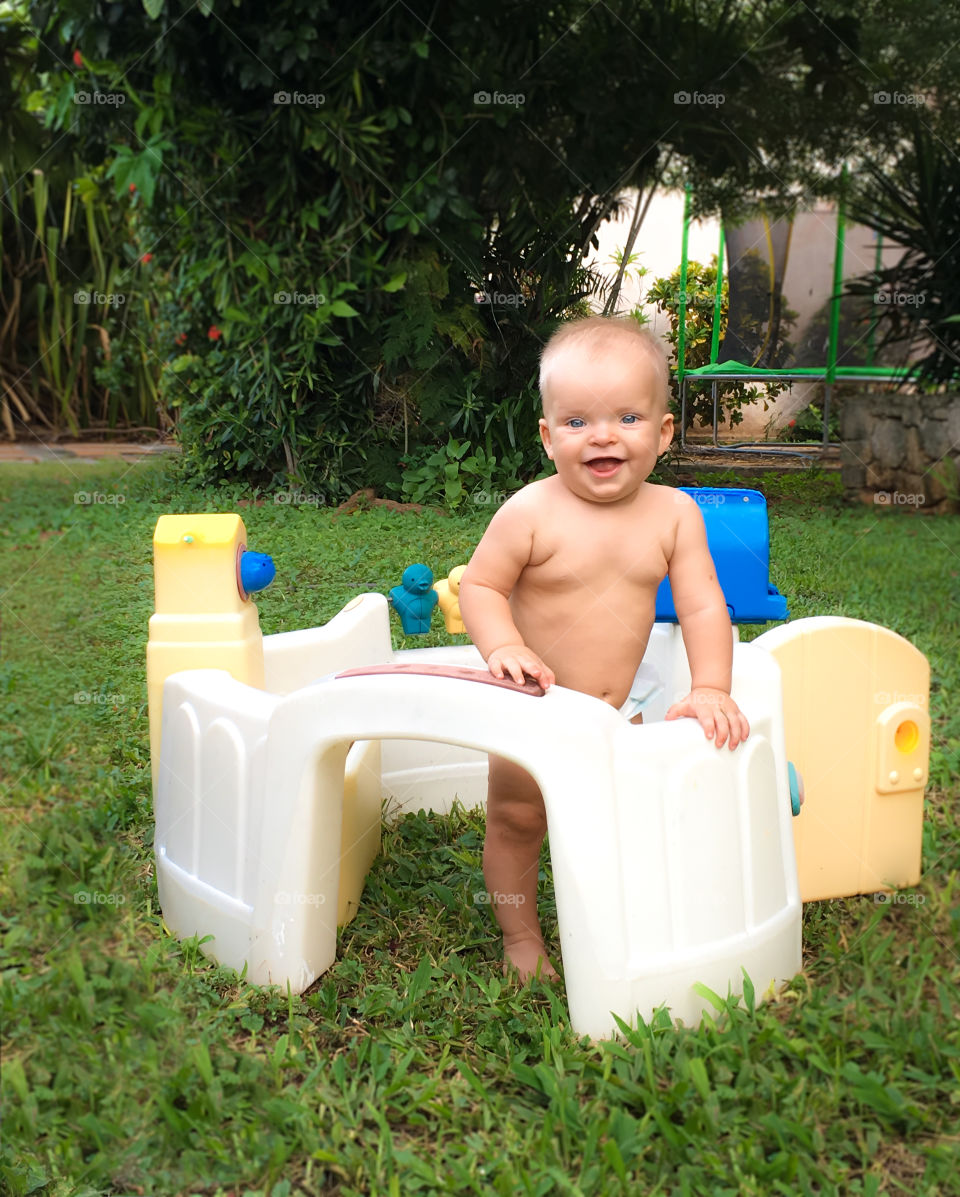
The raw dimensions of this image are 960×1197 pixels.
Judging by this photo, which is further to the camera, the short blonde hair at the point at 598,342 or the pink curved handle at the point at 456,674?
the short blonde hair at the point at 598,342

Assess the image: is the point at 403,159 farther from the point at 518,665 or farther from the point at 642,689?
the point at 518,665

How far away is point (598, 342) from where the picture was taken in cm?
140

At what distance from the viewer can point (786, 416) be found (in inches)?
175

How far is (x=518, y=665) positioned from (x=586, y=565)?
0.73 feet

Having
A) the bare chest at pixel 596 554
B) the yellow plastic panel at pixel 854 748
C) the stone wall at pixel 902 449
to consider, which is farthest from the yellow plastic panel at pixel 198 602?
the stone wall at pixel 902 449

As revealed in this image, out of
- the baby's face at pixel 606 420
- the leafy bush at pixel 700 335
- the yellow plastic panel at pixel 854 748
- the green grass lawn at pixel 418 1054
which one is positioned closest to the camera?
the green grass lawn at pixel 418 1054

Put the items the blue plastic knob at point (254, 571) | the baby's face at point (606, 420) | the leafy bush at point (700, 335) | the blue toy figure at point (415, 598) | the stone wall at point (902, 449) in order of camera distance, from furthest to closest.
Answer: the stone wall at point (902, 449) < the leafy bush at point (700, 335) < the blue toy figure at point (415, 598) < the blue plastic knob at point (254, 571) < the baby's face at point (606, 420)

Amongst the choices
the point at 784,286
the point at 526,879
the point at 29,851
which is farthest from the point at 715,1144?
the point at 784,286

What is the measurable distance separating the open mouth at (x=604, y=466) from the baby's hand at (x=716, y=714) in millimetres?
299

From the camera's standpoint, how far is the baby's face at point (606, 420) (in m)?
1.39

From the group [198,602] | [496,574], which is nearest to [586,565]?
[496,574]

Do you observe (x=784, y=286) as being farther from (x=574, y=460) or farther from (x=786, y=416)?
(x=574, y=460)

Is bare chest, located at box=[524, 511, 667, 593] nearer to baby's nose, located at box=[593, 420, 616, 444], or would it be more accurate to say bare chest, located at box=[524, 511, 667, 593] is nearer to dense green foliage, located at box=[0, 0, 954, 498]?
baby's nose, located at box=[593, 420, 616, 444]

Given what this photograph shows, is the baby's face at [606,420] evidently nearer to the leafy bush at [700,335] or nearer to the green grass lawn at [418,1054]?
the green grass lawn at [418,1054]
